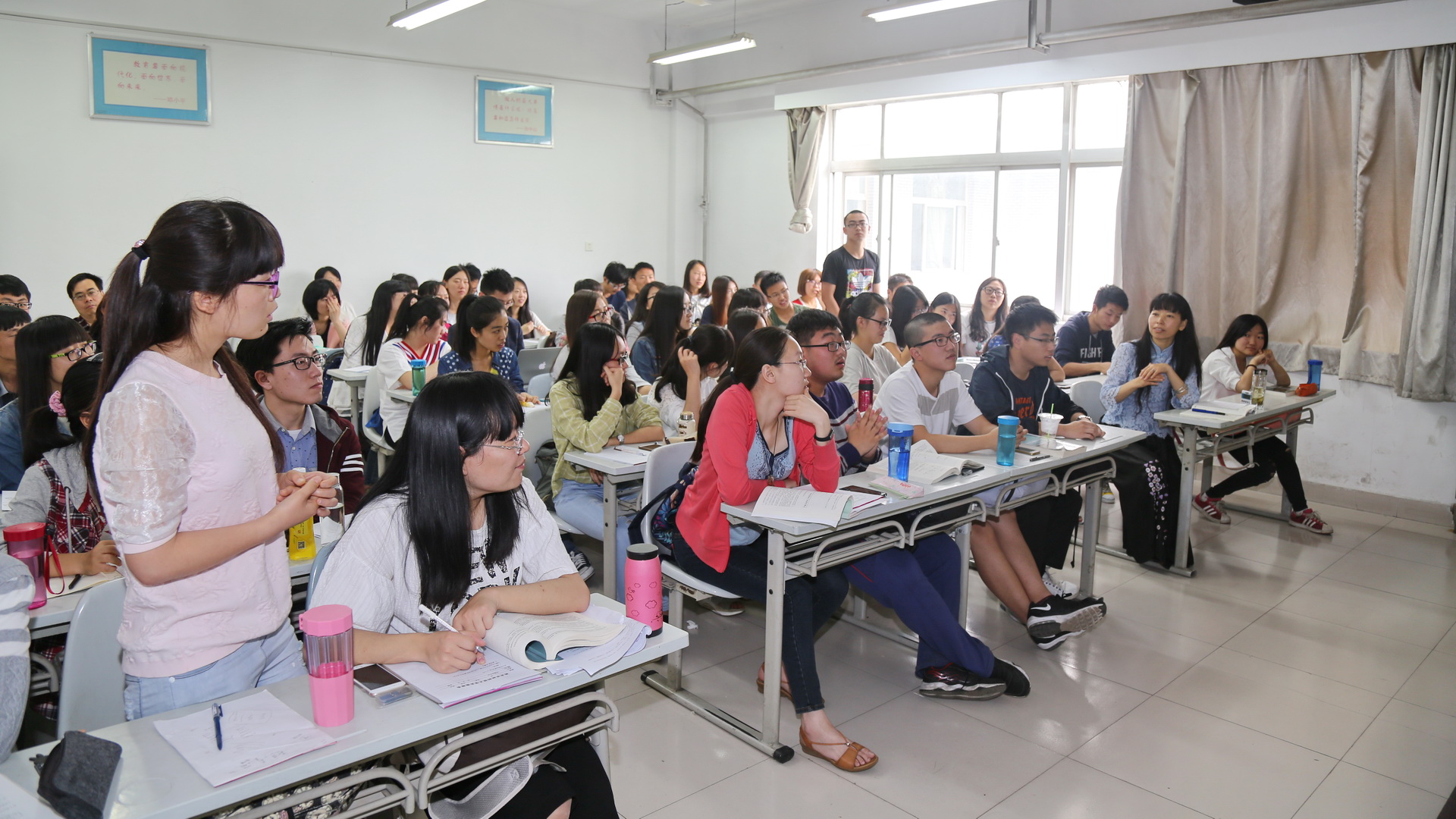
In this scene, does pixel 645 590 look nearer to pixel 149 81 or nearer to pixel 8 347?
pixel 8 347

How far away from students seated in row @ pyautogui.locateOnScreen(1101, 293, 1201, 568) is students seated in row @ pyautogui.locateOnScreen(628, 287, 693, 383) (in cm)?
225

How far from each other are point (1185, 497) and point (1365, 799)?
1.85m

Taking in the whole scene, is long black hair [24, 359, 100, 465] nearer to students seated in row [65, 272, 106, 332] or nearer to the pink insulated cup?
the pink insulated cup

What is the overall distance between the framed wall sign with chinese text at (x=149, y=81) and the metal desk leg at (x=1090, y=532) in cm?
713

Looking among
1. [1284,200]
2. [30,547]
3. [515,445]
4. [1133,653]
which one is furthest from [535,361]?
[1284,200]

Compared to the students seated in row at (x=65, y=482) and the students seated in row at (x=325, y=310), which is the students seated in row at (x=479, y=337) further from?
the students seated in row at (x=325, y=310)

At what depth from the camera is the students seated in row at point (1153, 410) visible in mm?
4371

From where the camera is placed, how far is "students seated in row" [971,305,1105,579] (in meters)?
3.75

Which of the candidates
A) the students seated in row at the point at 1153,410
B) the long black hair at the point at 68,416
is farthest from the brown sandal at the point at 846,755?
the students seated in row at the point at 1153,410

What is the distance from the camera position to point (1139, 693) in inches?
125

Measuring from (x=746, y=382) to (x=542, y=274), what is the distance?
6.84 meters

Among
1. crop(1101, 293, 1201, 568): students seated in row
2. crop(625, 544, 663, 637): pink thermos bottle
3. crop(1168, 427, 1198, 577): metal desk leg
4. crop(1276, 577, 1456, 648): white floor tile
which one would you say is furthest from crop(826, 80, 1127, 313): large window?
crop(625, 544, 663, 637): pink thermos bottle

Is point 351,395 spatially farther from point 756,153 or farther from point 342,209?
point 756,153

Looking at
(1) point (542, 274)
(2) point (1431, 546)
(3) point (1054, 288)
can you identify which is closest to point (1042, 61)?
(3) point (1054, 288)
